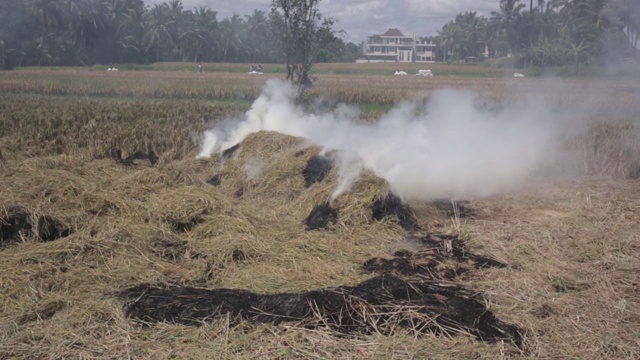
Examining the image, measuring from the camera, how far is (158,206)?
290 inches

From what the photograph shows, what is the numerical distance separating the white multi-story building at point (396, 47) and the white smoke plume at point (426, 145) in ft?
333

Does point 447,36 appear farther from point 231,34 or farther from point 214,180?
point 214,180

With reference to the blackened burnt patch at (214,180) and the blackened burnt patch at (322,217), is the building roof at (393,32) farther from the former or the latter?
the blackened burnt patch at (322,217)

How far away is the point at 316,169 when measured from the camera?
9.05 m

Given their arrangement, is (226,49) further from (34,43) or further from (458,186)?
(458,186)

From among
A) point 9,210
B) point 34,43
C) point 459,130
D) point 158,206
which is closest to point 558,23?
point 459,130

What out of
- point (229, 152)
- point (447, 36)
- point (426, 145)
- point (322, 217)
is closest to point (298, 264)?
point (322, 217)

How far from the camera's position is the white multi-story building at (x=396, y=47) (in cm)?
11344

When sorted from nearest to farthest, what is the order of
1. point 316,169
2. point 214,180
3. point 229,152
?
point 316,169
point 214,180
point 229,152

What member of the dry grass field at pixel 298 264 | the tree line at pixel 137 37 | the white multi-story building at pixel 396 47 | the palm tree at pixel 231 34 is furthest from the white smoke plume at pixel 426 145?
the white multi-story building at pixel 396 47

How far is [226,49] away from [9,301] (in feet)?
196

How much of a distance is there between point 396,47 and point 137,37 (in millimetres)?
66070

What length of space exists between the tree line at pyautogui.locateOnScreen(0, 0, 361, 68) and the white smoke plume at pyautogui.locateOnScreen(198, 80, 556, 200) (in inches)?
768

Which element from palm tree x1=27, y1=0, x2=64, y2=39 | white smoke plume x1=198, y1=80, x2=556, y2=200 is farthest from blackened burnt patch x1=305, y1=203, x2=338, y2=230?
palm tree x1=27, y1=0, x2=64, y2=39
